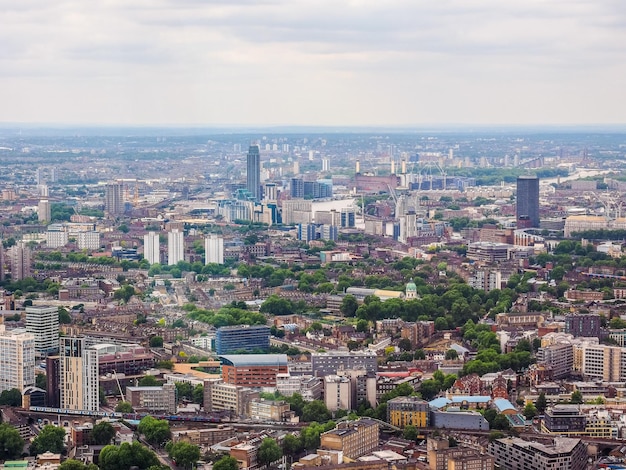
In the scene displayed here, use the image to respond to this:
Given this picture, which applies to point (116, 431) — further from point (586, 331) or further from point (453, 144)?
point (453, 144)

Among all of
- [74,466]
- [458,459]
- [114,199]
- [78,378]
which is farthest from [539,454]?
[114,199]

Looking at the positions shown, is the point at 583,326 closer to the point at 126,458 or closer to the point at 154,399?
the point at 154,399

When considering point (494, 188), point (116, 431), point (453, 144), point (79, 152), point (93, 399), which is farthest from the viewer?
point (453, 144)

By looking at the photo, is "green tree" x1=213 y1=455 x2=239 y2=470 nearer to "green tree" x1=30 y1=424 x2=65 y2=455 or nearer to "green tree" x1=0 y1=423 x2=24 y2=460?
"green tree" x1=30 y1=424 x2=65 y2=455

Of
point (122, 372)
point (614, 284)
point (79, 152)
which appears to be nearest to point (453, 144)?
point (79, 152)

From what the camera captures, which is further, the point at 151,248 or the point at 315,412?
the point at 151,248

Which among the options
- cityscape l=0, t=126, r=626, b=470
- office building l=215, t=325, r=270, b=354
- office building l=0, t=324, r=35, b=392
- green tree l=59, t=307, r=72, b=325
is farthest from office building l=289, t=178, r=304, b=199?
A: office building l=0, t=324, r=35, b=392
